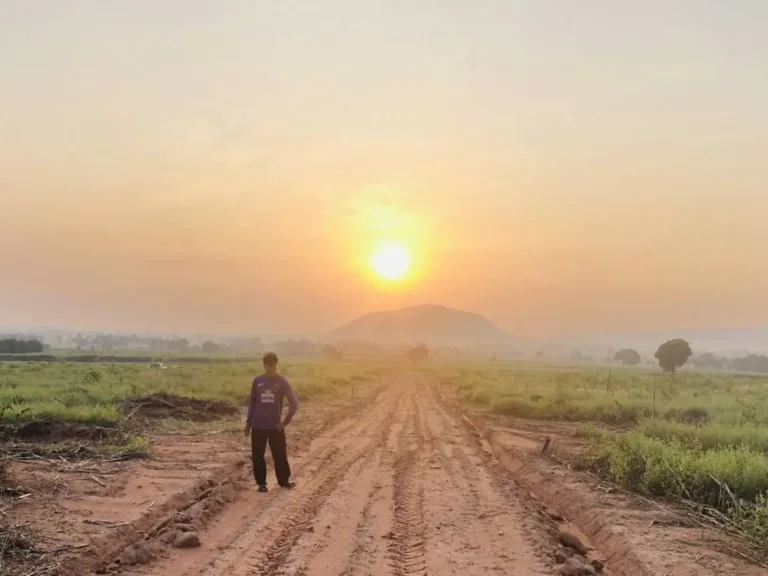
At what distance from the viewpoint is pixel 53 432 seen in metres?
13.8

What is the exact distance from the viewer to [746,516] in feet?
27.2

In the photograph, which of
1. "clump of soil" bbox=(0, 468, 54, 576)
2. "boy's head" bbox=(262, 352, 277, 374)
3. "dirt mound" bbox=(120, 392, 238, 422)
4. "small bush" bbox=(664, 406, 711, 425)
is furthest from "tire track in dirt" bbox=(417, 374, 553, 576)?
"small bush" bbox=(664, 406, 711, 425)

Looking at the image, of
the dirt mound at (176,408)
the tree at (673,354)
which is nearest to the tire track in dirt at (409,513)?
the dirt mound at (176,408)

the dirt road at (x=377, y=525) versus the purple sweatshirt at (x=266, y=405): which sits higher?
the purple sweatshirt at (x=266, y=405)

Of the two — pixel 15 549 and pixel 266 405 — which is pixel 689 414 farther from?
pixel 15 549

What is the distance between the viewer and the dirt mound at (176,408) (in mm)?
18406

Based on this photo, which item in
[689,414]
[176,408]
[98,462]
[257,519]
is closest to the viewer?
[257,519]

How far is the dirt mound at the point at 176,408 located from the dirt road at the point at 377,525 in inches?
277

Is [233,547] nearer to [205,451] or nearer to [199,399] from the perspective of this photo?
[205,451]

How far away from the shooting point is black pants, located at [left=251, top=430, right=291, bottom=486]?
9.85m

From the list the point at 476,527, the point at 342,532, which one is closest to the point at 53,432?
the point at 342,532

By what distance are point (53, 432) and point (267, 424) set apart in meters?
6.66

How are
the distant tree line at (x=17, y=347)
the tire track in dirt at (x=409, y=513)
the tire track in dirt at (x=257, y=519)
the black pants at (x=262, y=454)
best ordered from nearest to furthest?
the tire track in dirt at (x=257, y=519) < the tire track in dirt at (x=409, y=513) < the black pants at (x=262, y=454) < the distant tree line at (x=17, y=347)

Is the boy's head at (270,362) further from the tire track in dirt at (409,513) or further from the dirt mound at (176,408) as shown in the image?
the dirt mound at (176,408)
